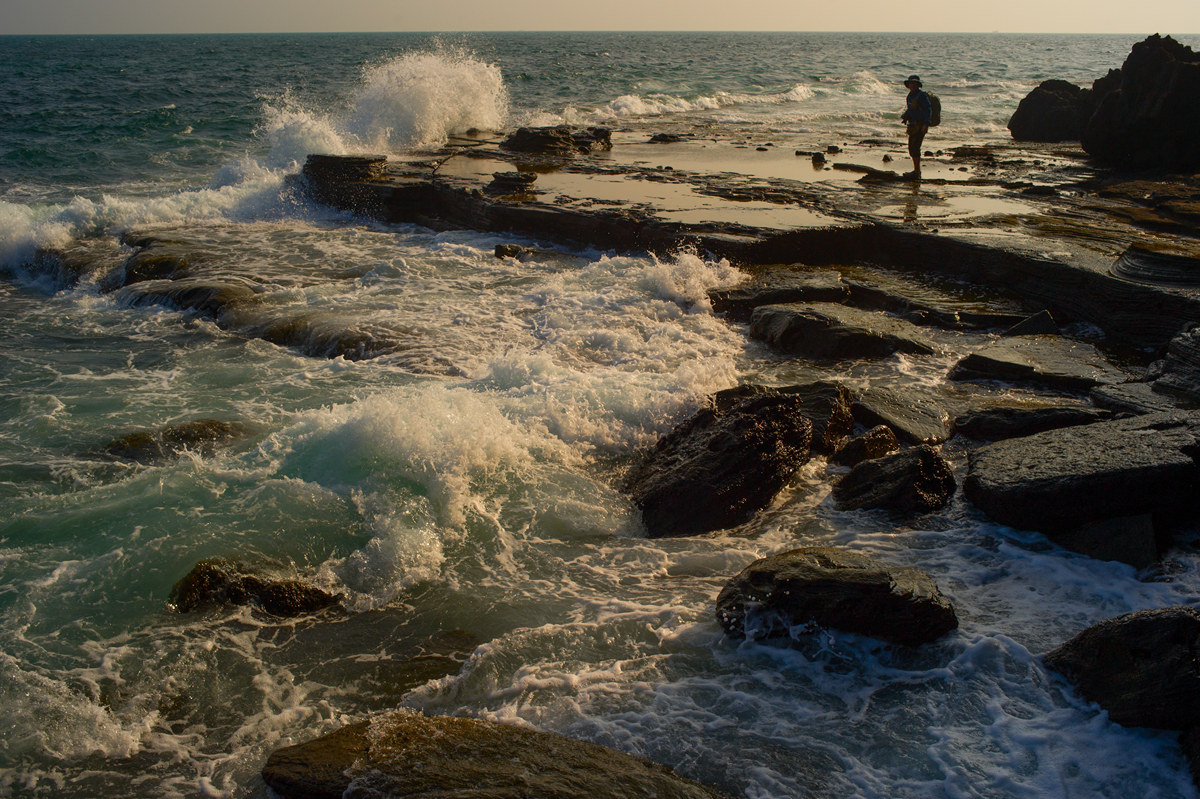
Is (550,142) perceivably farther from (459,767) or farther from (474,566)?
(459,767)

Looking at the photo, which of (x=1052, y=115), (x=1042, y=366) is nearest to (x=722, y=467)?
(x=1042, y=366)

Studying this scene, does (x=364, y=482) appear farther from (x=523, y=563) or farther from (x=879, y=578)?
(x=879, y=578)

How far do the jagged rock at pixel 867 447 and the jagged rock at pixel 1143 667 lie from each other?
218 centimetres

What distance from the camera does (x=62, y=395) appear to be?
7.02 m

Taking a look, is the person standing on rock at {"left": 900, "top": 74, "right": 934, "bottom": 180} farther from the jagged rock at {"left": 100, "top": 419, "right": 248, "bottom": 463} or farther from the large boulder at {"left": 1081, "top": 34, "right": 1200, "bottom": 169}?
the jagged rock at {"left": 100, "top": 419, "right": 248, "bottom": 463}

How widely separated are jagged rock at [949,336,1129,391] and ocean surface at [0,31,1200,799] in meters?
0.44

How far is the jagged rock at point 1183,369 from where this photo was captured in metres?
5.52

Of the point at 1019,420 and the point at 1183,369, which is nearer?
the point at 1019,420

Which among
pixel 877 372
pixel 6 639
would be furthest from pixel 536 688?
pixel 877 372

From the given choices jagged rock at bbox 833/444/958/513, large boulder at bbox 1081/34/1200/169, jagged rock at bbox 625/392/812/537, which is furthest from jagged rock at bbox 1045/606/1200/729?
large boulder at bbox 1081/34/1200/169

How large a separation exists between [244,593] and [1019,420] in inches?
207

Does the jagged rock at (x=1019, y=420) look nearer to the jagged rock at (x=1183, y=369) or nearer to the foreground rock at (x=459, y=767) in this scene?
the jagged rock at (x=1183, y=369)

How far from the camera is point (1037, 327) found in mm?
7527

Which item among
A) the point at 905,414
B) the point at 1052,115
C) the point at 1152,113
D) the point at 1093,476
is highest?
the point at 1052,115
